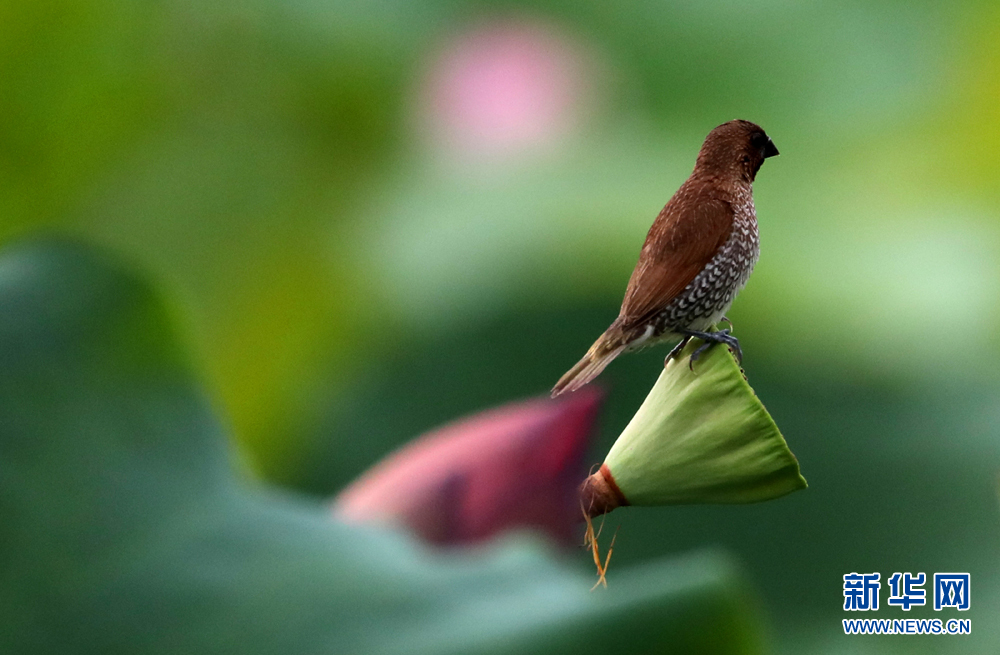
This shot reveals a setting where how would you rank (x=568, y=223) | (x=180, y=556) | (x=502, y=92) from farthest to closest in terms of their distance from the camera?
(x=502, y=92) → (x=568, y=223) → (x=180, y=556)

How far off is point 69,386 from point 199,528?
0.06 meters

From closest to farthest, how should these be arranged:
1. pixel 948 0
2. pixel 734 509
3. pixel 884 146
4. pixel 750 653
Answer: pixel 750 653, pixel 734 509, pixel 884 146, pixel 948 0

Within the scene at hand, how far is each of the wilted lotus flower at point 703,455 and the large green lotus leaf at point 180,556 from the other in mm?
24

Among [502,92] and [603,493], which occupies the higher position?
[502,92]

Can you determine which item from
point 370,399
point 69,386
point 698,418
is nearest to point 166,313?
point 69,386

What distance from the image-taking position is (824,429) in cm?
80

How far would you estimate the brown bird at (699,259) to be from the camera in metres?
0.33

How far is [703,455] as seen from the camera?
286 millimetres

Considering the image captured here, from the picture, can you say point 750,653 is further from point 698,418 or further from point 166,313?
point 166,313

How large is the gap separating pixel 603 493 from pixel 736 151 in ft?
0.48

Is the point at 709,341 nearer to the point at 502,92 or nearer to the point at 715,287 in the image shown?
the point at 715,287

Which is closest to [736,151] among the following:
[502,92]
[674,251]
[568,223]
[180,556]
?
[674,251]

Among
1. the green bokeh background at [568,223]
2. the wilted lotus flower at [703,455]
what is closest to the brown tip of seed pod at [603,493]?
the wilted lotus flower at [703,455]

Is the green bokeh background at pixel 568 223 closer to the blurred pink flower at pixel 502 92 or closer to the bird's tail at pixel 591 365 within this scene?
the blurred pink flower at pixel 502 92
